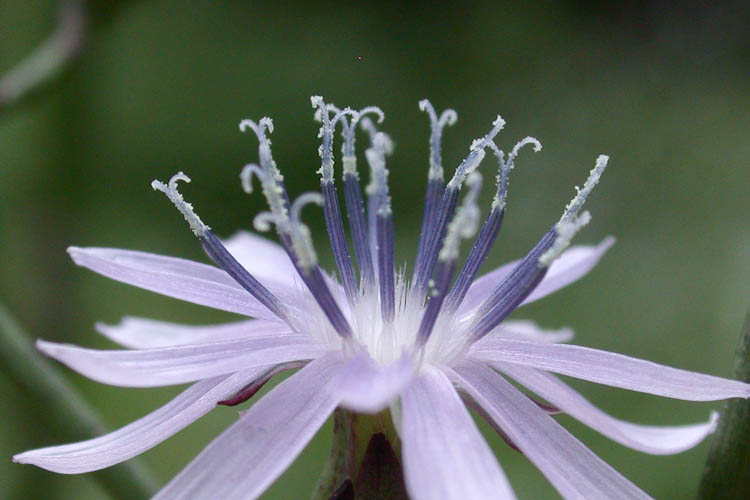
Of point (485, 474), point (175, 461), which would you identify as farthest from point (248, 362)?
point (175, 461)

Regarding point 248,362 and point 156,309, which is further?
point 156,309

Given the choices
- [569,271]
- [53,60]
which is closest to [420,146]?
[53,60]

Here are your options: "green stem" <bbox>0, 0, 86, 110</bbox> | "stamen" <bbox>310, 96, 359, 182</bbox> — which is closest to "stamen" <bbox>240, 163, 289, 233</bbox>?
"stamen" <bbox>310, 96, 359, 182</bbox>

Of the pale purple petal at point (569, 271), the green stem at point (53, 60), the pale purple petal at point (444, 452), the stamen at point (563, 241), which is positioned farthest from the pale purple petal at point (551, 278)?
the green stem at point (53, 60)

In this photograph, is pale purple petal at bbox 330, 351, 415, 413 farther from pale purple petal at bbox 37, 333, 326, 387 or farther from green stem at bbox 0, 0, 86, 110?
green stem at bbox 0, 0, 86, 110

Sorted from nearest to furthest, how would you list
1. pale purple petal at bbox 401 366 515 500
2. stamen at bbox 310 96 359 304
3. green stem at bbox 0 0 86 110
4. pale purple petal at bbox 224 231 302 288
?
pale purple petal at bbox 401 366 515 500 < stamen at bbox 310 96 359 304 < pale purple petal at bbox 224 231 302 288 < green stem at bbox 0 0 86 110

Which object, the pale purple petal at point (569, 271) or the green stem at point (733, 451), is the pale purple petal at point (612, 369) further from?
the pale purple petal at point (569, 271)

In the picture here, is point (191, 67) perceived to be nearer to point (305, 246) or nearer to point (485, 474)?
point (305, 246)
